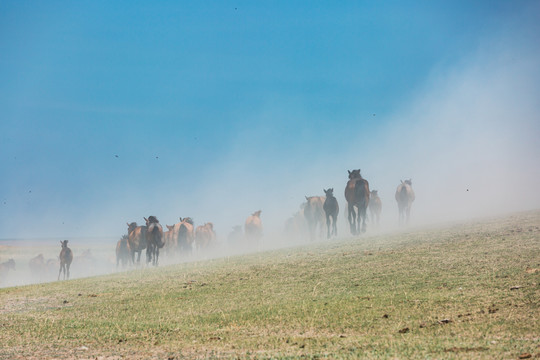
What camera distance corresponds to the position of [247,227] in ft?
170

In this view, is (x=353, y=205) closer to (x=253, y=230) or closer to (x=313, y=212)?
(x=313, y=212)

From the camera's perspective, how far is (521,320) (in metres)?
6.67

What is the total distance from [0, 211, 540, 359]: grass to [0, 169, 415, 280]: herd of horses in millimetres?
14554

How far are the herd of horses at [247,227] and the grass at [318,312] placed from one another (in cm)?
1455

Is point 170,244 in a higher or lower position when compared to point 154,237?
lower

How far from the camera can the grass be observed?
20.8ft

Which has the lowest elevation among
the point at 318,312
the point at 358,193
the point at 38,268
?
the point at 38,268

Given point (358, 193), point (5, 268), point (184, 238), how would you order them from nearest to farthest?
point (358, 193)
point (184, 238)
point (5, 268)

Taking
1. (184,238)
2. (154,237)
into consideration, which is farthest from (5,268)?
(154,237)

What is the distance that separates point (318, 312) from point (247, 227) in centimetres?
4369

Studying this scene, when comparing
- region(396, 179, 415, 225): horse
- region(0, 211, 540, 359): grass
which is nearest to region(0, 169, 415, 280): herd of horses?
region(396, 179, 415, 225): horse

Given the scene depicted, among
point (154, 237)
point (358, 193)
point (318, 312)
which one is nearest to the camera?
point (318, 312)

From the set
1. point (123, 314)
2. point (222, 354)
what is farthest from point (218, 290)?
point (222, 354)

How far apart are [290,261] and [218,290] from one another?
4.17m
